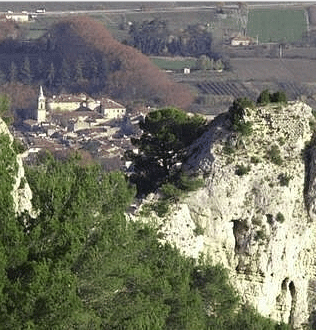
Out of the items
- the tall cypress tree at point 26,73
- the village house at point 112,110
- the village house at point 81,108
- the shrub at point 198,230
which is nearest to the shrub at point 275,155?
the shrub at point 198,230

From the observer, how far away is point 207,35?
16725cm

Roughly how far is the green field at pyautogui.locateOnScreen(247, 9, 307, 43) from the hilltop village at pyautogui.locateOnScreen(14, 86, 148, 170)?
4929 cm

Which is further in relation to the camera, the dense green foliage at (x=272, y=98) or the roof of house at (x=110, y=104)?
the roof of house at (x=110, y=104)

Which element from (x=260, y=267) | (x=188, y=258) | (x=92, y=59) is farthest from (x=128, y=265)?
(x=92, y=59)

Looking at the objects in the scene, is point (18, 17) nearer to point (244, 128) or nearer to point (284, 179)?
point (244, 128)

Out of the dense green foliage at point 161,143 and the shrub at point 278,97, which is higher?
the shrub at point 278,97

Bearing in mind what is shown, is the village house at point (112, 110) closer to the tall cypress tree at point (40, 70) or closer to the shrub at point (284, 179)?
the tall cypress tree at point (40, 70)

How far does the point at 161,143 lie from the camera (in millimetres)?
25266

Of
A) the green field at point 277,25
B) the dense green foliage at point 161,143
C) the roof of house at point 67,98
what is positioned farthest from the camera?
the green field at point 277,25

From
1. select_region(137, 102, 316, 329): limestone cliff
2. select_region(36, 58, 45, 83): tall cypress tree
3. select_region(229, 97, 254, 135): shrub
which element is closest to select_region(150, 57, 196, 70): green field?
select_region(36, 58, 45, 83): tall cypress tree

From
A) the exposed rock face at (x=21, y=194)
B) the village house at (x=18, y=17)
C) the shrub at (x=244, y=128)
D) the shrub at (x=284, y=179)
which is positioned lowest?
the village house at (x=18, y=17)

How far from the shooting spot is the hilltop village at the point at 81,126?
92688 millimetres

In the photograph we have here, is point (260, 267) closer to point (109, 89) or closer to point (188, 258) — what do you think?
point (188, 258)

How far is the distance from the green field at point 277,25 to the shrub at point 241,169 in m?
147
